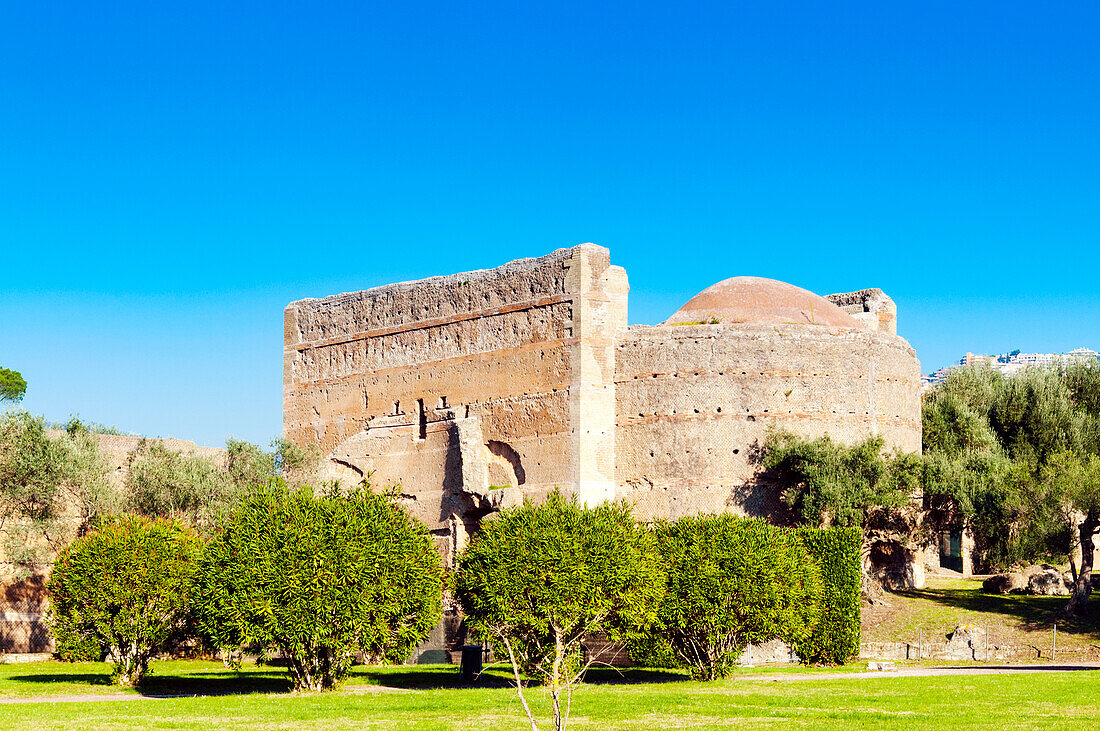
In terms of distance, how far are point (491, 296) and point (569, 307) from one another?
312 centimetres

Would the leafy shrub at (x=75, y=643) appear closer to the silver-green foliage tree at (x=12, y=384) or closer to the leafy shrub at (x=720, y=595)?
the leafy shrub at (x=720, y=595)

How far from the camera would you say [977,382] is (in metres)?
42.6

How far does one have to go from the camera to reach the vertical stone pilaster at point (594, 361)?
35.7m

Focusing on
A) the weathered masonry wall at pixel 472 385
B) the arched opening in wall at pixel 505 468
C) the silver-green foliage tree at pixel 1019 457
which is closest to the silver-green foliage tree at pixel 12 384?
the weathered masonry wall at pixel 472 385

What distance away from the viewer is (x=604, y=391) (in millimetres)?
A: 36375

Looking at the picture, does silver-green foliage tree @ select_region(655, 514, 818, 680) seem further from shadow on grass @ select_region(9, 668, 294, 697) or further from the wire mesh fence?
the wire mesh fence

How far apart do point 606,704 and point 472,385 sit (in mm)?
19950

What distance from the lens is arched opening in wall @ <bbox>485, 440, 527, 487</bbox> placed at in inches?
1462

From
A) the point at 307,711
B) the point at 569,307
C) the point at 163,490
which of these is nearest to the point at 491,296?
the point at 569,307

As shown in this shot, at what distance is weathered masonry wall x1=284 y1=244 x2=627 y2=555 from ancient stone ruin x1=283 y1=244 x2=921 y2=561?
0.05 metres

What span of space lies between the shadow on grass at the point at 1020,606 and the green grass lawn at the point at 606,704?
6789 mm

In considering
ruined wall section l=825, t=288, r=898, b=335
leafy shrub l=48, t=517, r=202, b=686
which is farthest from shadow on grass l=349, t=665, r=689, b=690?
ruined wall section l=825, t=288, r=898, b=335

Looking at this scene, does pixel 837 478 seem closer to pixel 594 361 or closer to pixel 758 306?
pixel 758 306

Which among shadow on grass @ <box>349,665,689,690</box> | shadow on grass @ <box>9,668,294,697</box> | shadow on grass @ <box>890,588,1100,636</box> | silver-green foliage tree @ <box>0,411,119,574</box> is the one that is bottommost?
shadow on grass @ <box>9,668,294,697</box>
